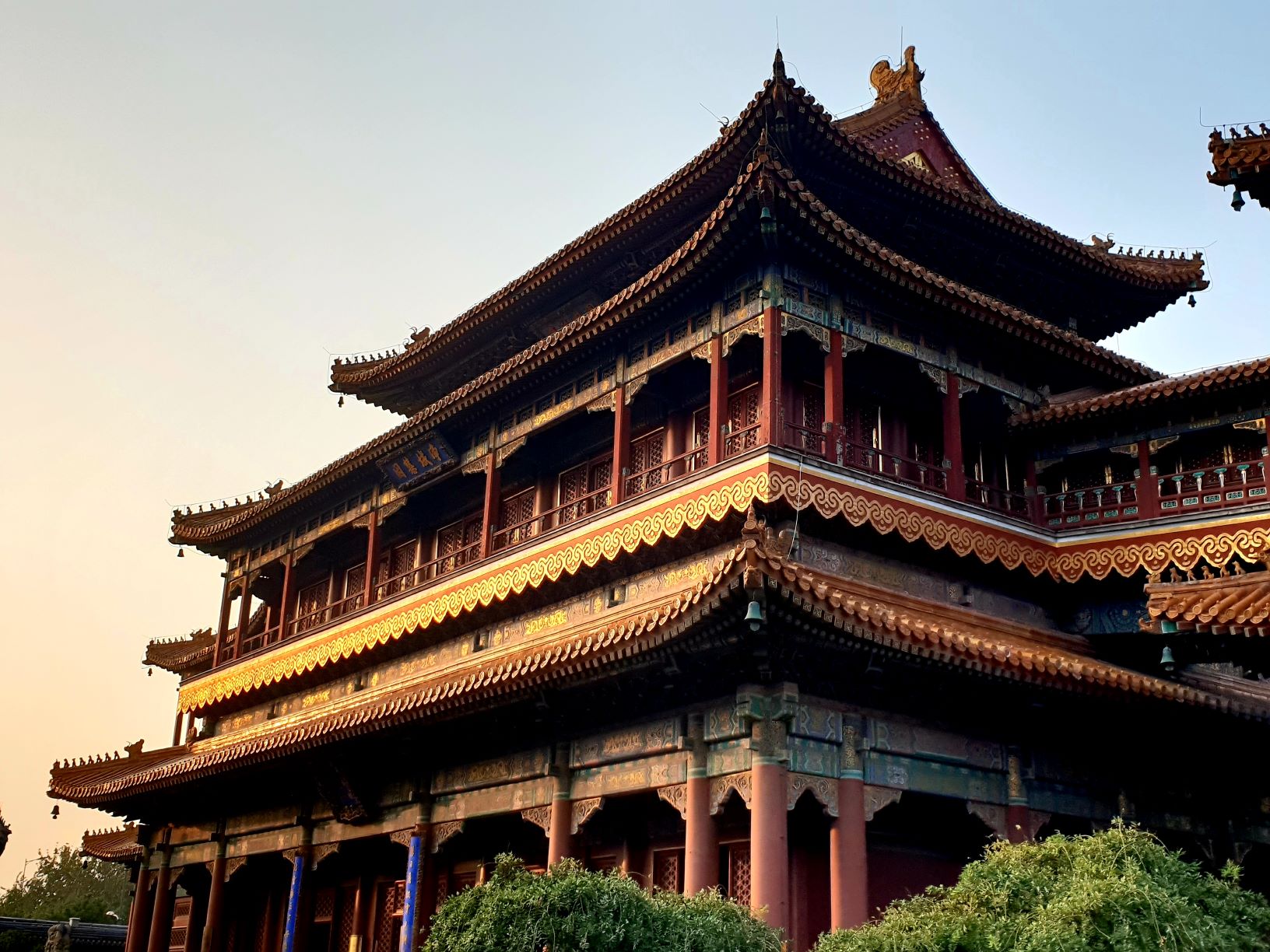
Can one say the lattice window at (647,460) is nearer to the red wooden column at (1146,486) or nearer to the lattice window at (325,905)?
the red wooden column at (1146,486)

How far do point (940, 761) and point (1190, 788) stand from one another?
12.3ft

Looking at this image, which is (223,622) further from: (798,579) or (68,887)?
(68,887)

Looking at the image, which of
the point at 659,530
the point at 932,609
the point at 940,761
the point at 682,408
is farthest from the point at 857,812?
the point at 682,408

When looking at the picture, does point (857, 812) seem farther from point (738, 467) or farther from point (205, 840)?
point (205, 840)

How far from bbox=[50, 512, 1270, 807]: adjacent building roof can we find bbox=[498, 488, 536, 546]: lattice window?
2304 millimetres

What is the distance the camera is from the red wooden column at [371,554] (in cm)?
2230

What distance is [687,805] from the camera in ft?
43.7

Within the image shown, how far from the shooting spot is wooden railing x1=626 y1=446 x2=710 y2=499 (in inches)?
653

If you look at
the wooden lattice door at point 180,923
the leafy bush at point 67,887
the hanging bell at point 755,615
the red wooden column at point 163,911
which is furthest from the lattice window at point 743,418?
the leafy bush at point 67,887

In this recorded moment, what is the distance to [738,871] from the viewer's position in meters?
14.4

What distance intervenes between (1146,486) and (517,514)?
9567 mm

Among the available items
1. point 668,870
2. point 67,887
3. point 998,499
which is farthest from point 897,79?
point 67,887

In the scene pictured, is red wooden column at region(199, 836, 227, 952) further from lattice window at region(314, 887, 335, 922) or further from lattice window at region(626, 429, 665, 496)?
lattice window at region(626, 429, 665, 496)

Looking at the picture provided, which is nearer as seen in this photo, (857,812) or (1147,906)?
(1147,906)
